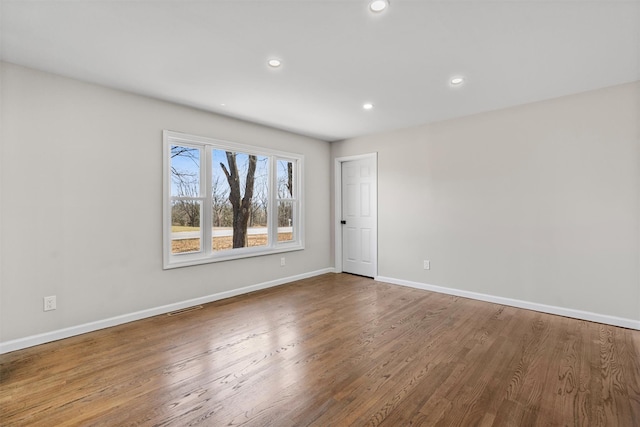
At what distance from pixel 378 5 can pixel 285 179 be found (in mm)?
3392

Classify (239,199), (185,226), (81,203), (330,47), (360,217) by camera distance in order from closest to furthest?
1. (330,47)
2. (81,203)
3. (185,226)
4. (239,199)
5. (360,217)

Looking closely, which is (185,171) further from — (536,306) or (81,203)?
(536,306)

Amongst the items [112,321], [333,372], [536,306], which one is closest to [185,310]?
[112,321]

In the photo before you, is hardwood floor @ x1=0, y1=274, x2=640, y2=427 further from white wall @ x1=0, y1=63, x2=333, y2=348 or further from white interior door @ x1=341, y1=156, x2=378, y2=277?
white interior door @ x1=341, y1=156, x2=378, y2=277

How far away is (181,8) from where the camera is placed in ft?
6.21

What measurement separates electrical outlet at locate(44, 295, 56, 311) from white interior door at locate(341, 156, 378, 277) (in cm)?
409

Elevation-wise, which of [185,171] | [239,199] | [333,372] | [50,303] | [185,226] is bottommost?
[333,372]

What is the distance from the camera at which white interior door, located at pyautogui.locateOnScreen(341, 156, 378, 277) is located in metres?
5.11

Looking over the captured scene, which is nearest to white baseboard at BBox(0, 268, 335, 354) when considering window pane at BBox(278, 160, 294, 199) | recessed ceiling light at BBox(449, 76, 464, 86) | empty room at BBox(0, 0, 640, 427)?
empty room at BBox(0, 0, 640, 427)

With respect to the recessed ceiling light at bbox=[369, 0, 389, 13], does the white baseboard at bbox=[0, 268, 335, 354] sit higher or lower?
lower

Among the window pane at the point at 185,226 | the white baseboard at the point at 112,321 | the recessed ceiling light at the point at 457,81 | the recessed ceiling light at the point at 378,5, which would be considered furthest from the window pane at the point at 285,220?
the recessed ceiling light at the point at 378,5

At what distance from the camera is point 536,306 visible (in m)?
3.52

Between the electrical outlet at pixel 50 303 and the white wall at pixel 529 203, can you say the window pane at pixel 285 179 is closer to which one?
the white wall at pixel 529 203

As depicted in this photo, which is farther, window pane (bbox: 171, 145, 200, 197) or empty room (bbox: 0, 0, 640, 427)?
window pane (bbox: 171, 145, 200, 197)
